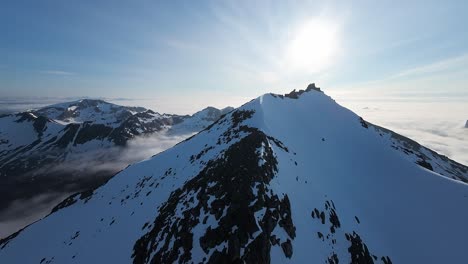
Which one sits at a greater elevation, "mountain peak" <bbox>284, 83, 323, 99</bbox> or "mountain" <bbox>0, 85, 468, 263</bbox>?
"mountain peak" <bbox>284, 83, 323, 99</bbox>

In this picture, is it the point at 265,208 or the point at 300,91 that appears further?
the point at 300,91

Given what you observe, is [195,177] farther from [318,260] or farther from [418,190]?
[418,190]

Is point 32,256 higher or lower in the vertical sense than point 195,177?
lower

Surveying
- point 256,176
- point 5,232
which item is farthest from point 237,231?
point 5,232

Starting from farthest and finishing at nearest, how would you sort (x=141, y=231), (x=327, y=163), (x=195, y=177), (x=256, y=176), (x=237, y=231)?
(x=327, y=163)
(x=195, y=177)
(x=141, y=231)
(x=256, y=176)
(x=237, y=231)

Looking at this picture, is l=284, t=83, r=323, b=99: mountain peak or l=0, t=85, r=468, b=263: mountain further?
l=284, t=83, r=323, b=99: mountain peak

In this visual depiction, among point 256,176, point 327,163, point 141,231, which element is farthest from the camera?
point 327,163

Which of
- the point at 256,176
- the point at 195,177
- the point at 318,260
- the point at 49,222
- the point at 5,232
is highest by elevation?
the point at 256,176

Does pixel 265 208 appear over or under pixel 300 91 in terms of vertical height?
under
